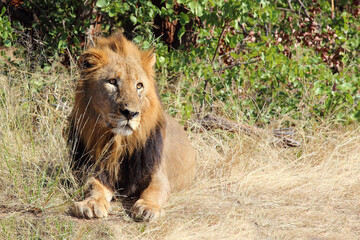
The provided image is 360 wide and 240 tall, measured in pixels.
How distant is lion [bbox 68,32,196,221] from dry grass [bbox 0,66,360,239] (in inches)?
5.7

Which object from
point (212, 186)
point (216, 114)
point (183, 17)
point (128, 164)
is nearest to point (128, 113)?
point (128, 164)

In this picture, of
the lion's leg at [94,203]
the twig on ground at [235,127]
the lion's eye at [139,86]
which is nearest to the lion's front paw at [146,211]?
the lion's leg at [94,203]

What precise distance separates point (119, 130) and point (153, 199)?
55 centimetres

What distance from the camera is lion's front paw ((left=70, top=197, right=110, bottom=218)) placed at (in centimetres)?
365

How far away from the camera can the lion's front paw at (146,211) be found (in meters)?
3.71

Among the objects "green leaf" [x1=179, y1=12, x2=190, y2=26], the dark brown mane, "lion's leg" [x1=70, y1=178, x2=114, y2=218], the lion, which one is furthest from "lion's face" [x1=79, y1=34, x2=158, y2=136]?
"green leaf" [x1=179, y1=12, x2=190, y2=26]

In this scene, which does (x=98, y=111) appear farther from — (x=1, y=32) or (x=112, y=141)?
(x=1, y=32)

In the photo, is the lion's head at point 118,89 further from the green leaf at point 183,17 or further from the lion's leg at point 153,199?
the green leaf at point 183,17

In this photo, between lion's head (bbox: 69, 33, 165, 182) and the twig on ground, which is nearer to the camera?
lion's head (bbox: 69, 33, 165, 182)

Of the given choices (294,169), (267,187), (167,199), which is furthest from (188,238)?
(294,169)

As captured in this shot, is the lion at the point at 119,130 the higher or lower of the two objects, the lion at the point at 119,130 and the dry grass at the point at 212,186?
the higher

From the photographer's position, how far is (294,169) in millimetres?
5570

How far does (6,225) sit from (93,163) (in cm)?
83

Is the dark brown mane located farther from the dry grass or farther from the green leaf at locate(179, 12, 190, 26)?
the green leaf at locate(179, 12, 190, 26)
